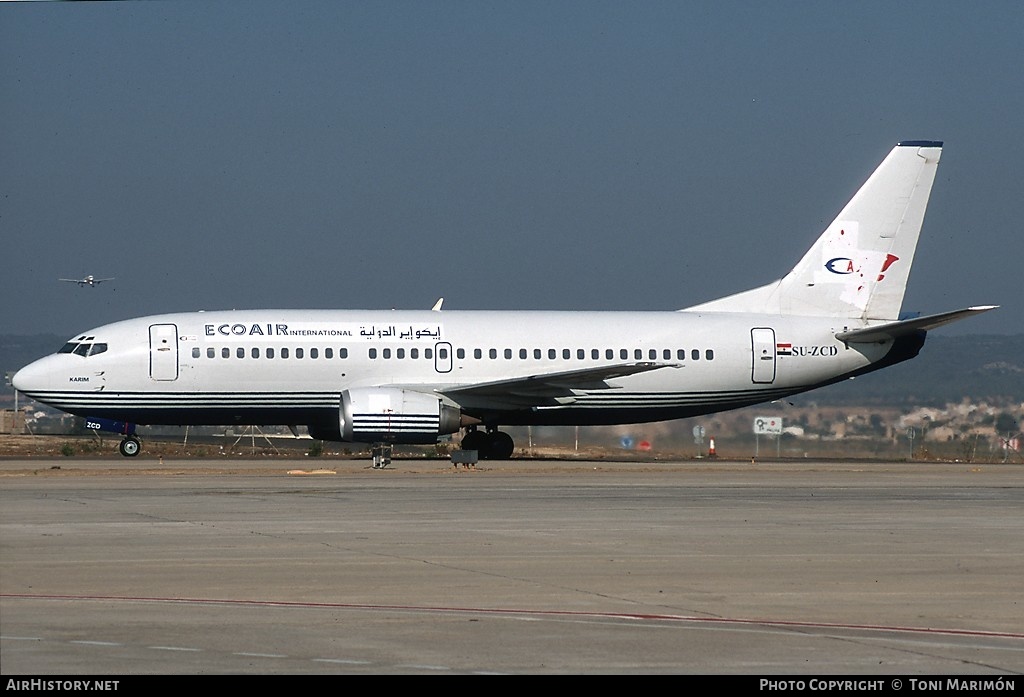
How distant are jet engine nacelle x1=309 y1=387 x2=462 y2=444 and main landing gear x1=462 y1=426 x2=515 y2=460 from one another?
3.15m

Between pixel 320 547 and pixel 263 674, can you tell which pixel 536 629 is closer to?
pixel 263 674

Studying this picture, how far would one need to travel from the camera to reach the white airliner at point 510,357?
3659 cm

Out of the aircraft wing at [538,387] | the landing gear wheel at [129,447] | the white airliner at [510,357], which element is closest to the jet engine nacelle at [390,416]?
the white airliner at [510,357]

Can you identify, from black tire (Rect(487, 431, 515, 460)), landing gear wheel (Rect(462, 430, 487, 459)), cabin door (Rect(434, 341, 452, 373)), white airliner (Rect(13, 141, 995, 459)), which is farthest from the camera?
landing gear wheel (Rect(462, 430, 487, 459))

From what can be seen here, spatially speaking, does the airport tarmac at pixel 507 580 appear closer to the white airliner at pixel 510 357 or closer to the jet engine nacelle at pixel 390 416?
the jet engine nacelle at pixel 390 416

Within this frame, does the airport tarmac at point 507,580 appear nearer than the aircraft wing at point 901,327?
Yes

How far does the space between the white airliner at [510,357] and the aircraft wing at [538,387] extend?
0.06 m

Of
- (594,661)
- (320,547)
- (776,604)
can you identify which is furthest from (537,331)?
(594,661)

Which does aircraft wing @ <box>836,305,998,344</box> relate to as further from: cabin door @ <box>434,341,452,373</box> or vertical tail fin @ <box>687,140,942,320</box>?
cabin door @ <box>434,341,452,373</box>

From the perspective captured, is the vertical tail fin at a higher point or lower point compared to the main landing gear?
higher

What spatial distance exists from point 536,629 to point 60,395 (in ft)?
92.2

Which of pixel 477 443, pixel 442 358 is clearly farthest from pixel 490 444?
pixel 442 358

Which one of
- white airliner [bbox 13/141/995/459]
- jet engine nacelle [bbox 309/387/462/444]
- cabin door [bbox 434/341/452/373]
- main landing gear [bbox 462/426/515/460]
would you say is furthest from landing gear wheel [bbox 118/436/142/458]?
main landing gear [bbox 462/426/515/460]

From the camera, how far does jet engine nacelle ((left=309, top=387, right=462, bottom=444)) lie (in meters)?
35.4
